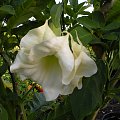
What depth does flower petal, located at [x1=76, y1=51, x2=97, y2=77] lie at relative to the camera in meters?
0.47

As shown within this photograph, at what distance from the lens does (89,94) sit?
636mm

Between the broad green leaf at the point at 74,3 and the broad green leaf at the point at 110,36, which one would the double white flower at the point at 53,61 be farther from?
the broad green leaf at the point at 74,3

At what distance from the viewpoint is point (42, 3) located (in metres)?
0.62

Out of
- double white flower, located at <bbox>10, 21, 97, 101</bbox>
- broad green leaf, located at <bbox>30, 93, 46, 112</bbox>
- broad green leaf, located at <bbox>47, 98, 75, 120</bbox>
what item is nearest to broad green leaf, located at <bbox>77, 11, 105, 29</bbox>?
double white flower, located at <bbox>10, 21, 97, 101</bbox>

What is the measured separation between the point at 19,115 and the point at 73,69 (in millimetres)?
376

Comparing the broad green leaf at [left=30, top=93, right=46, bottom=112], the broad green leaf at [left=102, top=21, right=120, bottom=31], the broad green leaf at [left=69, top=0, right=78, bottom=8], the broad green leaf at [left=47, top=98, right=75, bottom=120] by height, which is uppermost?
the broad green leaf at [left=69, top=0, right=78, bottom=8]

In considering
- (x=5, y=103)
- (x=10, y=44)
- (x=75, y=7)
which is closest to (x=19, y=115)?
(x=5, y=103)

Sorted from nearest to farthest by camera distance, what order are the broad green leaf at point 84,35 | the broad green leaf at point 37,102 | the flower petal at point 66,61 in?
1. the flower petal at point 66,61
2. the broad green leaf at point 84,35
3. the broad green leaf at point 37,102

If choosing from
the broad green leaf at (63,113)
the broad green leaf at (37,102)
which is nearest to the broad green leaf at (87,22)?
the broad green leaf at (63,113)

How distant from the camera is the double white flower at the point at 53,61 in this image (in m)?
0.46

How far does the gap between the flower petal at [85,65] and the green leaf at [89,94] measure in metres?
0.14

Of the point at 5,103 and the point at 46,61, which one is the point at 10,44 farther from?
the point at 46,61

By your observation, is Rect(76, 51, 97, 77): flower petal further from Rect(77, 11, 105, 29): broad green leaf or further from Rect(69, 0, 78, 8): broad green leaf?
Rect(69, 0, 78, 8): broad green leaf

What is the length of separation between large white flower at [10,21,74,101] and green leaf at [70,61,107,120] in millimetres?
110
